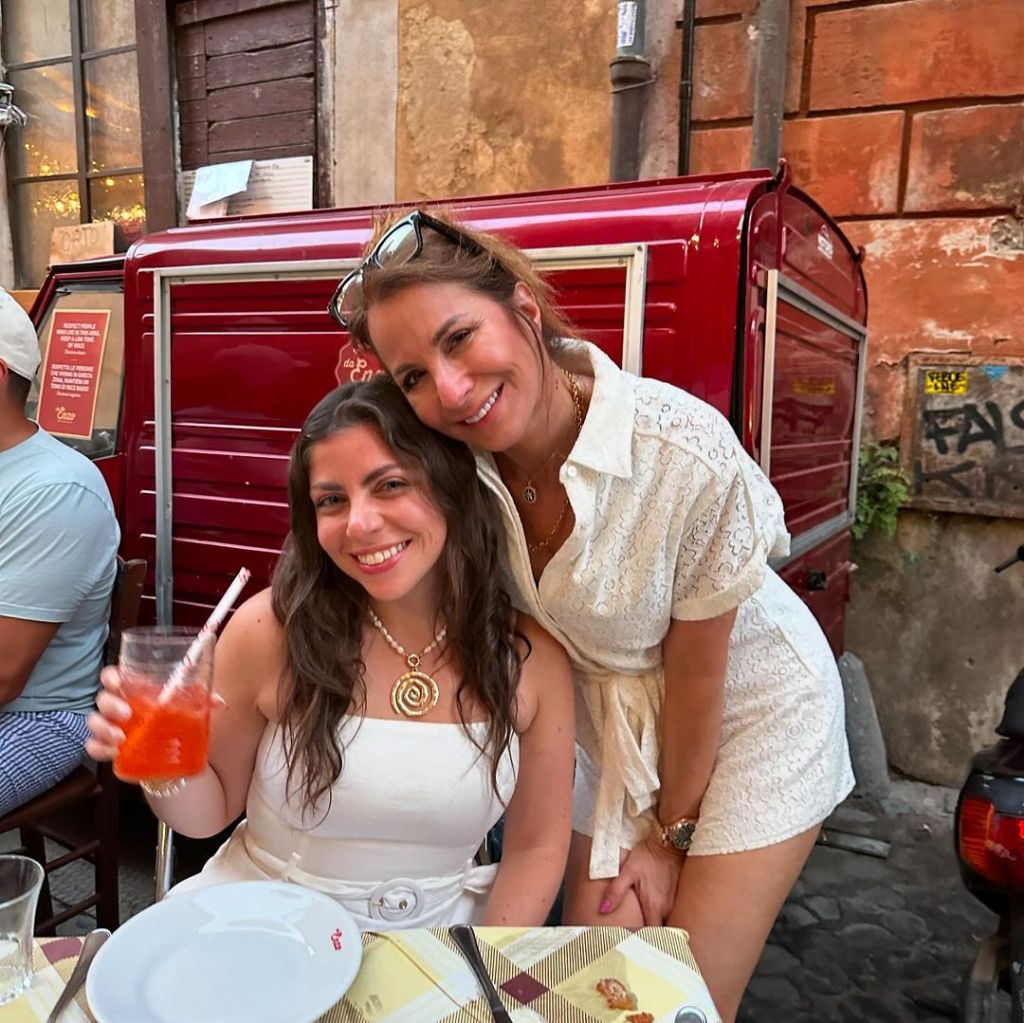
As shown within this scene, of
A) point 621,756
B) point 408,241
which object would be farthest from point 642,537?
point 408,241

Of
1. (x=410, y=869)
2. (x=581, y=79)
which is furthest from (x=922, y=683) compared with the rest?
(x=581, y=79)

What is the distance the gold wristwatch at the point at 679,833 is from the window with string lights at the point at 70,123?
22.1 ft

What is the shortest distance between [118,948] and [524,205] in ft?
7.36

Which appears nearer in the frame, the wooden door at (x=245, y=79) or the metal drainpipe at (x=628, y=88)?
the metal drainpipe at (x=628, y=88)

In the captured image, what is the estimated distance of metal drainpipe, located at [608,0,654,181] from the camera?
14.9 feet

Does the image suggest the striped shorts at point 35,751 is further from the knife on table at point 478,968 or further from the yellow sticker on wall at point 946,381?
the yellow sticker on wall at point 946,381

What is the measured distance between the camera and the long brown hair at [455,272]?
1.43 m

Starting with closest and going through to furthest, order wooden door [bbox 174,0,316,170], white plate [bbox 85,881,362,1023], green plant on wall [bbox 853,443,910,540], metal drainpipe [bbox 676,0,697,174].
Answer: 1. white plate [bbox 85,881,362,1023]
2. green plant on wall [bbox 853,443,910,540]
3. metal drainpipe [bbox 676,0,697,174]
4. wooden door [bbox 174,0,316,170]

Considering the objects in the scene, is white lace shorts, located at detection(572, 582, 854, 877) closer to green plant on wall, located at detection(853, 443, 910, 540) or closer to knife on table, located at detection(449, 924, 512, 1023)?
knife on table, located at detection(449, 924, 512, 1023)

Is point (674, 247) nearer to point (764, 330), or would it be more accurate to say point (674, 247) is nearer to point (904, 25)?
point (764, 330)

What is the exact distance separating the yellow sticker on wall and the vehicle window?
3.64 metres

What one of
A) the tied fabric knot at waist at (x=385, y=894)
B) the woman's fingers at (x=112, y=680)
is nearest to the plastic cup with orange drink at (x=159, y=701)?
the woman's fingers at (x=112, y=680)

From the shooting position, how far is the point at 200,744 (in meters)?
1.33

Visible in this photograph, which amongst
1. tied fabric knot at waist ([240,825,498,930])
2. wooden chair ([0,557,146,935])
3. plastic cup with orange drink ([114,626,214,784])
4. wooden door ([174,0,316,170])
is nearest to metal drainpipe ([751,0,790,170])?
wooden door ([174,0,316,170])
